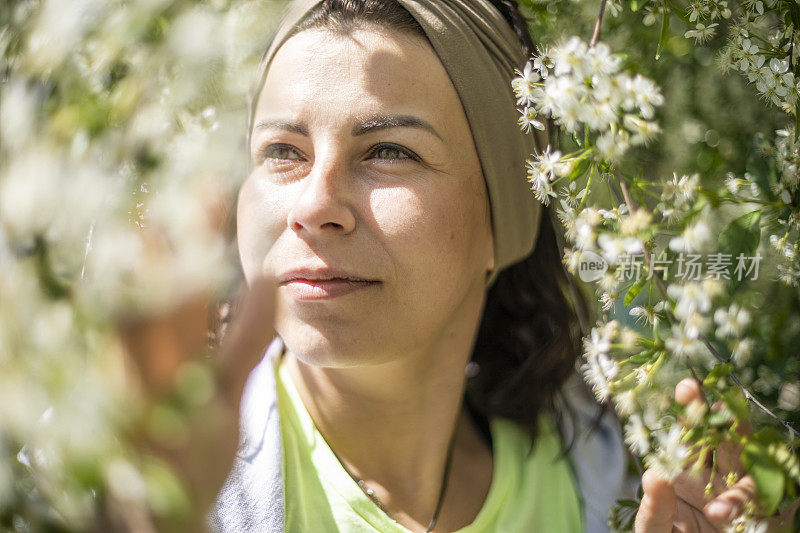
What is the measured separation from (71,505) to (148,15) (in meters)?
0.46

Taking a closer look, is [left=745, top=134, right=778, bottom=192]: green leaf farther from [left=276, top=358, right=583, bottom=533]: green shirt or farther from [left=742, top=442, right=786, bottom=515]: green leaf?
[left=276, top=358, right=583, bottom=533]: green shirt

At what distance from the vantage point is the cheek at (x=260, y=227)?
1.02 m

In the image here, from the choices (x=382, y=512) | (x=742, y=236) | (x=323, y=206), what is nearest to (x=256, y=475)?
(x=382, y=512)

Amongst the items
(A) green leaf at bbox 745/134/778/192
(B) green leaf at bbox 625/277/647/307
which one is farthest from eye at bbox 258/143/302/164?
(A) green leaf at bbox 745/134/778/192

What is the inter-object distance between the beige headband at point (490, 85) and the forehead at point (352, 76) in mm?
35

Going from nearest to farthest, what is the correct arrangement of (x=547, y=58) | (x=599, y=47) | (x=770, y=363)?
(x=599, y=47) → (x=547, y=58) → (x=770, y=363)

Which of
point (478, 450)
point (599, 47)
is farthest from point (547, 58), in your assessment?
point (478, 450)

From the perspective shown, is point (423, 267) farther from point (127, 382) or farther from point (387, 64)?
point (127, 382)

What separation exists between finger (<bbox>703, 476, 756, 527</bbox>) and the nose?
621 millimetres

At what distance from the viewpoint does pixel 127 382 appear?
1.78ft

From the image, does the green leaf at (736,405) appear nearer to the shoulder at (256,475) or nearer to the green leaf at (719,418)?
the green leaf at (719,418)

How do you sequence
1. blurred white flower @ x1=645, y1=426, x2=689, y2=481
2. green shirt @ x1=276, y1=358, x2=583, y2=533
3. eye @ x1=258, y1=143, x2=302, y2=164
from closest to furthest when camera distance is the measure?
blurred white flower @ x1=645, y1=426, x2=689, y2=481, eye @ x1=258, y1=143, x2=302, y2=164, green shirt @ x1=276, y1=358, x2=583, y2=533

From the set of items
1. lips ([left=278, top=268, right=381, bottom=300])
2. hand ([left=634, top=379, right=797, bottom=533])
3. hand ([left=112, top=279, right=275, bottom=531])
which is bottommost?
hand ([left=634, top=379, right=797, bottom=533])

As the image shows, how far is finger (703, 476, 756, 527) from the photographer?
3.15 ft
